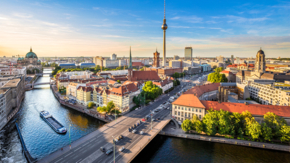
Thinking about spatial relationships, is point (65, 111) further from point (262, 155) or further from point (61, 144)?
point (262, 155)

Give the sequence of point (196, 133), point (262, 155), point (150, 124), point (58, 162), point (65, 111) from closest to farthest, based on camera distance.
A: 1. point (58, 162)
2. point (262, 155)
3. point (196, 133)
4. point (150, 124)
5. point (65, 111)

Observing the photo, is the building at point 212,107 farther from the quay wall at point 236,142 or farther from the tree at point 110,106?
the tree at point 110,106

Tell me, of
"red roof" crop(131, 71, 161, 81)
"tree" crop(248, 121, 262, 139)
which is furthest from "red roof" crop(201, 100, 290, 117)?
"red roof" crop(131, 71, 161, 81)

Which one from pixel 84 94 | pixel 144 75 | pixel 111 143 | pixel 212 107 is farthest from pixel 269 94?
pixel 84 94

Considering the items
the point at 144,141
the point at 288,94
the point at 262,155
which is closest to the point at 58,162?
the point at 144,141

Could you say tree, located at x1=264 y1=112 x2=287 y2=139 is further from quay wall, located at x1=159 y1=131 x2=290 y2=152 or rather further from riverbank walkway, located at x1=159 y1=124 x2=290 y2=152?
riverbank walkway, located at x1=159 y1=124 x2=290 y2=152

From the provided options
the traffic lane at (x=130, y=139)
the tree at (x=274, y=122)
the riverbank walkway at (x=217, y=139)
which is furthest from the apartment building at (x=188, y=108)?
the tree at (x=274, y=122)

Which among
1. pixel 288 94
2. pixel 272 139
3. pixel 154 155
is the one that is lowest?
pixel 154 155
